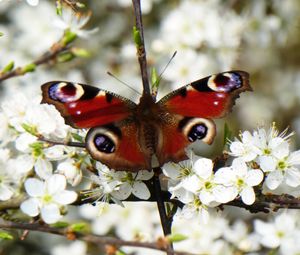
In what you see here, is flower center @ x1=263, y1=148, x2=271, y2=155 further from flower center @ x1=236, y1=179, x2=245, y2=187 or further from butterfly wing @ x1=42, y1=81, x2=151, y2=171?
butterfly wing @ x1=42, y1=81, x2=151, y2=171

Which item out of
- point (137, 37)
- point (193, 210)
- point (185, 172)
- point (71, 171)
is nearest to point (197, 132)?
point (185, 172)

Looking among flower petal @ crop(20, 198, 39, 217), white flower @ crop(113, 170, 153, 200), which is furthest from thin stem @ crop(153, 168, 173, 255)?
flower petal @ crop(20, 198, 39, 217)

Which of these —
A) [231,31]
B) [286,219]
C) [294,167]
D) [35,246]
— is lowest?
[294,167]

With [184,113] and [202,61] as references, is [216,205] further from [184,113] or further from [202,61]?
[202,61]

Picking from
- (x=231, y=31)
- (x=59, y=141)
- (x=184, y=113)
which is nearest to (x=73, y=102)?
(x=59, y=141)

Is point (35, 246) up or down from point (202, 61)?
down

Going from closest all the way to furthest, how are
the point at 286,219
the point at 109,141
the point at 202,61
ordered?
the point at 109,141 → the point at 286,219 → the point at 202,61
